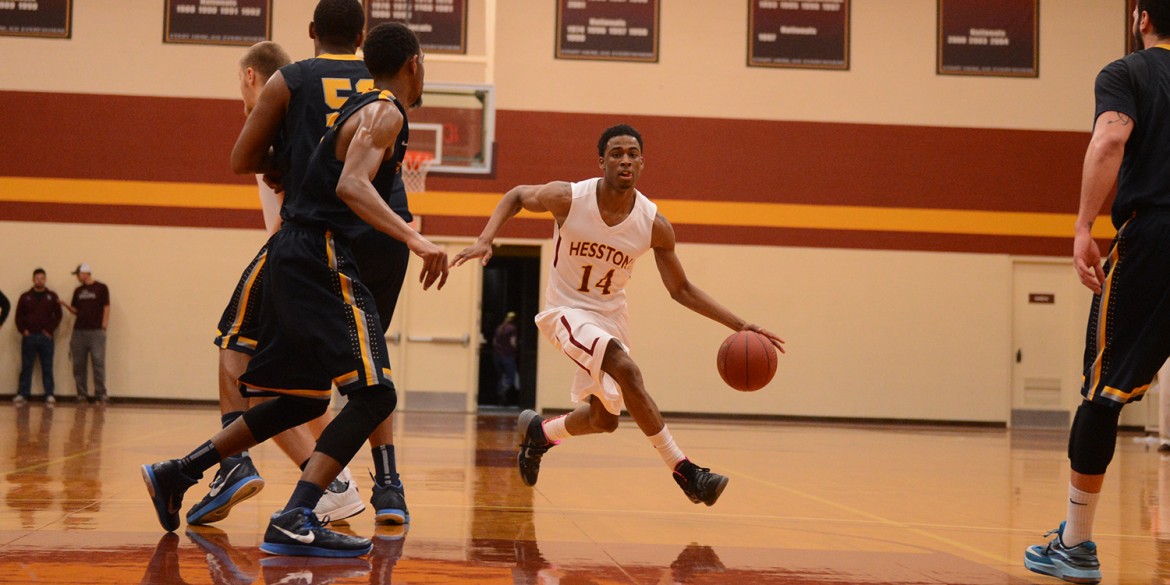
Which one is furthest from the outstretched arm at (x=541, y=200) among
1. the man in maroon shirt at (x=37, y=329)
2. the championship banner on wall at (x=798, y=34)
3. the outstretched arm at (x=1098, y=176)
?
the man in maroon shirt at (x=37, y=329)

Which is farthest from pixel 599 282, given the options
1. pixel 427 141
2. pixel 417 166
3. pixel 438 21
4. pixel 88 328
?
pixel 88 328

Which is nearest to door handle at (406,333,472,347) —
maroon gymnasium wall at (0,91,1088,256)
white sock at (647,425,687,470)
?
maroon gymnasium wall at (0,91,1088,256)

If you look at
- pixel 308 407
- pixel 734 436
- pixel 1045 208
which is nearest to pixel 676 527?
pixel 308 407

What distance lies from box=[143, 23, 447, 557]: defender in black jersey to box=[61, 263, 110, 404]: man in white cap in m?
12.0

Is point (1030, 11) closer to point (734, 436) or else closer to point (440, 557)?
point (734, 436)

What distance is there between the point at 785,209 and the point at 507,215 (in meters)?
10.7

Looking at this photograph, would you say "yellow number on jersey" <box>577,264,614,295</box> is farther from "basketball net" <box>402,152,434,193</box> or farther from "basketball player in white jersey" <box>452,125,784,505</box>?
"basketball net" <box>402,152,434,193</box>

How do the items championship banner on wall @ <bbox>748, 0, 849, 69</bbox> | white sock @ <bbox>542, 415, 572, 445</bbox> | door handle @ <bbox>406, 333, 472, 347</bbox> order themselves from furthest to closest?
1. championship banner on wall @ <bbox>748, 0, 849, 69</bbox>
2. door handle @ <bbox>406, 333, 472, 347</bbox>
3. white sock @ <bbox>542, 415, 572, 445</bbox>

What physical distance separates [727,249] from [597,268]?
10160mm

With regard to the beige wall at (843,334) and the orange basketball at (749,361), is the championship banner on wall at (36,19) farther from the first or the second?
the orange basketball at (749,361)

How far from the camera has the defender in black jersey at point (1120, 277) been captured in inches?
135

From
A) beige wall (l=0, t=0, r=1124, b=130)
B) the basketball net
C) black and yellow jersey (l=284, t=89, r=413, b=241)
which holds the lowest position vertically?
black and yellow jersey (l=284, t=89, r=413, b=241)

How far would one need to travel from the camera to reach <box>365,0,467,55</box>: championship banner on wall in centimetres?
1512

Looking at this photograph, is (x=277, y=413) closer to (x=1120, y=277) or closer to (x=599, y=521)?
(x=599, y=521)
